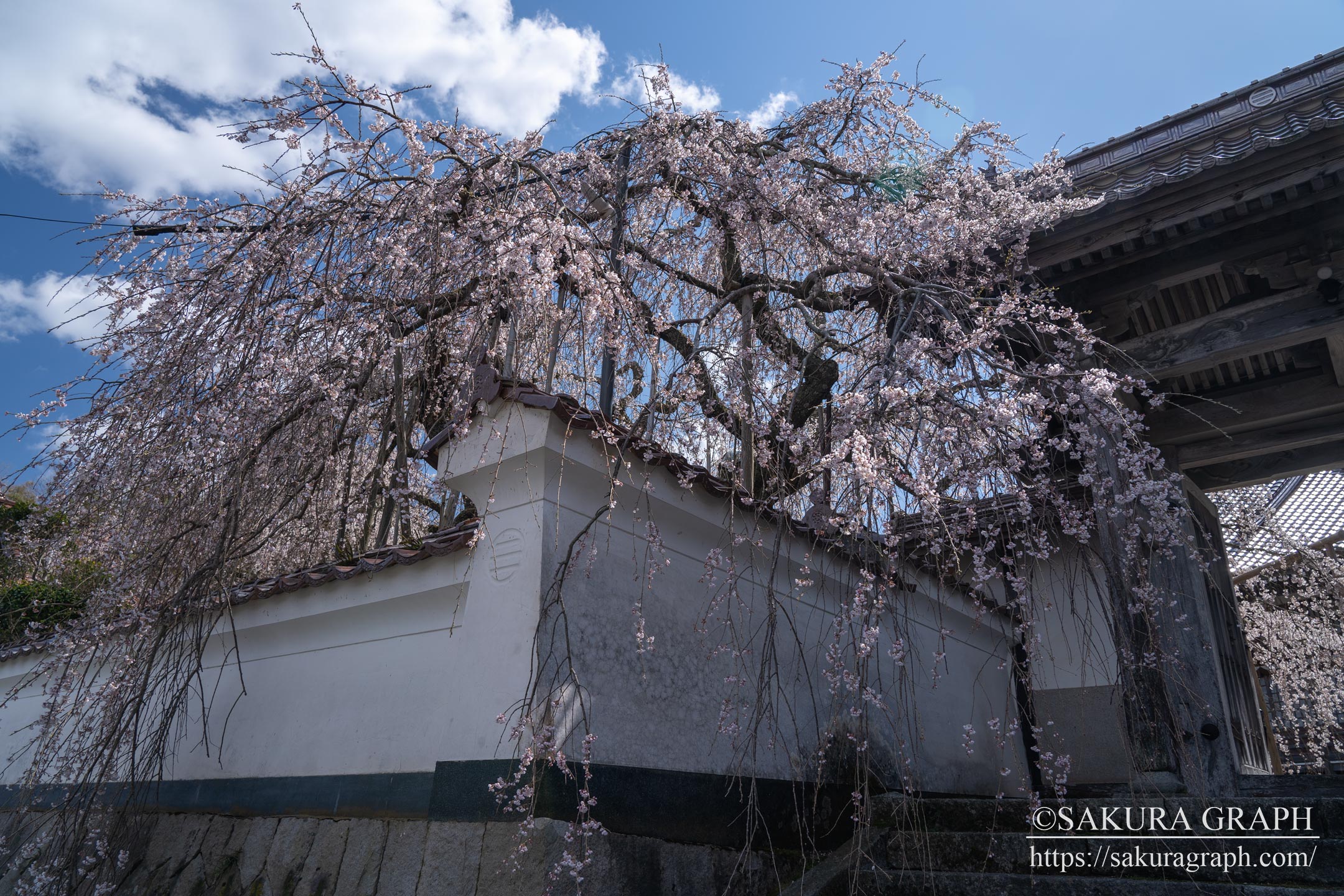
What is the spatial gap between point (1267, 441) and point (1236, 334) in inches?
66.2

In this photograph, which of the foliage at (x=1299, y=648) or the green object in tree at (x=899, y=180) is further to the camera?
the foliage at (x=1299, y=648)

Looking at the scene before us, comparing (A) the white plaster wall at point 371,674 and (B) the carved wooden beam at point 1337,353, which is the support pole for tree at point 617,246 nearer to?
(A) the white plaster wall at point 371,674

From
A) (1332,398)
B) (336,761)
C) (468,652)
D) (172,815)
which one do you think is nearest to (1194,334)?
(1332,398)

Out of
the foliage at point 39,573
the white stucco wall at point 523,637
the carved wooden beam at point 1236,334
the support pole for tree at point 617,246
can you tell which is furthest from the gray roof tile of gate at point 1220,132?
the foliage at point 39,573

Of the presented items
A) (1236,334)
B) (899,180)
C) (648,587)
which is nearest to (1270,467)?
(1236,334)

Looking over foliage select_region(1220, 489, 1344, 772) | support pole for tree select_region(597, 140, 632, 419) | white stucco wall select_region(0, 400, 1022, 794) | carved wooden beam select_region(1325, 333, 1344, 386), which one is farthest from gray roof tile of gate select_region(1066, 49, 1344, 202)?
foliage select_region(1220, 489, 1344, 772)

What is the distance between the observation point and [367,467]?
265 inches

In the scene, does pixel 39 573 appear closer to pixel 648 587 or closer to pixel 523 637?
pixel 523 637

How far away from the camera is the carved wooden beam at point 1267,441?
5750mm

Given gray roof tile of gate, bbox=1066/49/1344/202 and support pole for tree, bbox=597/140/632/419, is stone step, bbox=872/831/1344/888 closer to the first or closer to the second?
support pole for tree, bbox=597/140/632/419

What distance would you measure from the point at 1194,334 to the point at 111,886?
23.4ft

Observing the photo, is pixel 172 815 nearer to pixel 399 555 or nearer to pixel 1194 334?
pixel 399 555

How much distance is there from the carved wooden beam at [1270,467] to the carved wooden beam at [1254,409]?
656 mm

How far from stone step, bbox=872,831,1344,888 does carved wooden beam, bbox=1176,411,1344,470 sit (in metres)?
3.30
